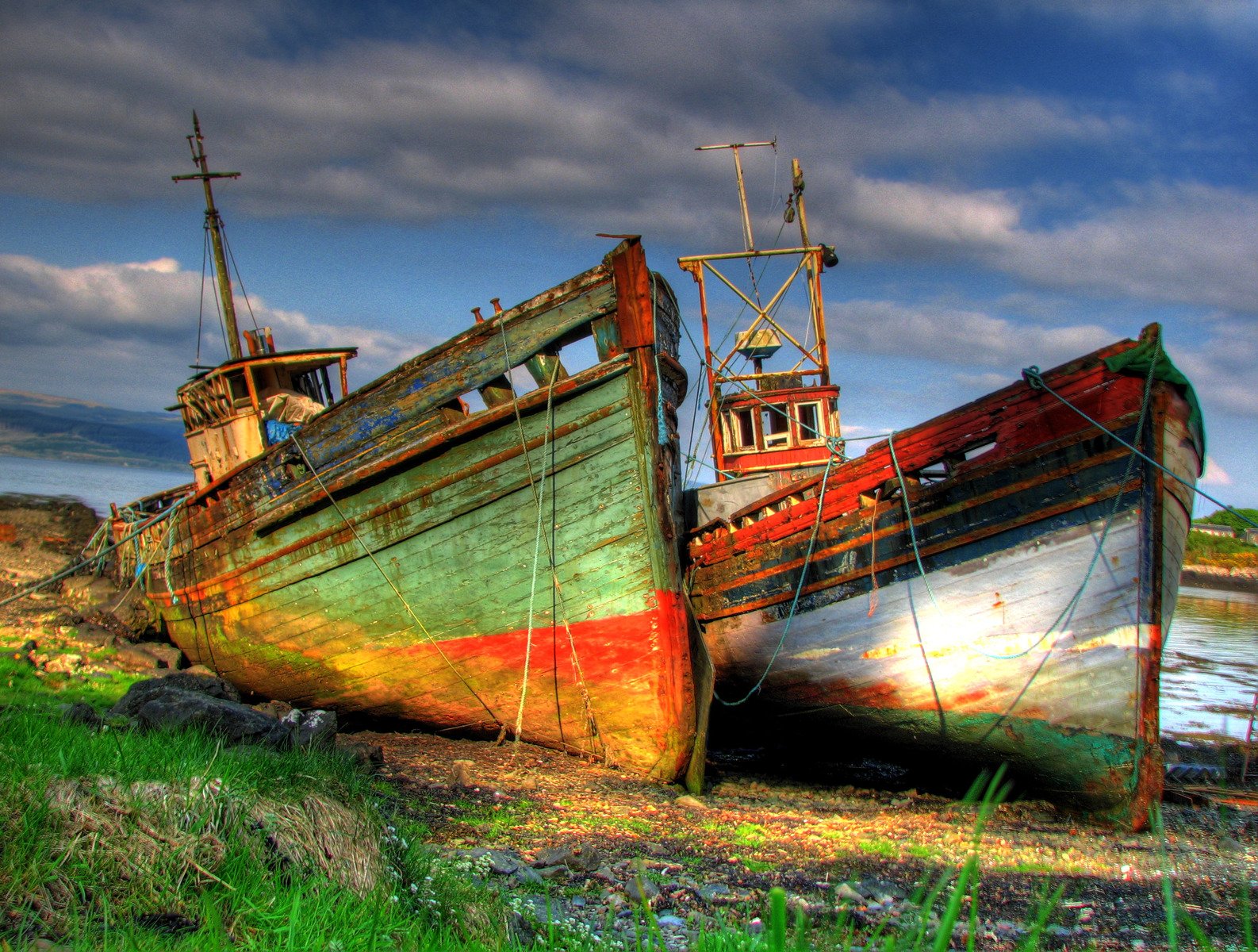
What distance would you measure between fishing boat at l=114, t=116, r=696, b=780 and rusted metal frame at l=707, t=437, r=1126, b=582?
115cm

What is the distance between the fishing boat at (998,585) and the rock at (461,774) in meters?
2.96

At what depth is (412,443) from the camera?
741 centimetres

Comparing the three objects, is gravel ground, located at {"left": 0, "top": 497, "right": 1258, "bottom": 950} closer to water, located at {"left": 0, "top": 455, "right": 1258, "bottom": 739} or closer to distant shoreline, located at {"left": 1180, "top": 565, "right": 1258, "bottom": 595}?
water, located at {"left": 0, "top": 455, "right": 1258, "bottom": 739}

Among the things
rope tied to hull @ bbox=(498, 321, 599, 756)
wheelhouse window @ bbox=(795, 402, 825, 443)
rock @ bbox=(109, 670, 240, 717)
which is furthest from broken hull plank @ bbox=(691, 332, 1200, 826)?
wheelhouse window @ bbox=(795, 402, 825, 443)

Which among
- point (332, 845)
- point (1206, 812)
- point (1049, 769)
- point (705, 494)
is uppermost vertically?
point (705, 494)

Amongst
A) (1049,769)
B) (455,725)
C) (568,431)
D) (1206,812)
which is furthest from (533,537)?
(1206,812)

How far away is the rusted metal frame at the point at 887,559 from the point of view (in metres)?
6.58

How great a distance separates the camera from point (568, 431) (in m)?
7.09

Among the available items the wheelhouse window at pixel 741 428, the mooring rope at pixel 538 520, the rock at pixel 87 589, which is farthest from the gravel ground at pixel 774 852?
the rock at pixel 87 589

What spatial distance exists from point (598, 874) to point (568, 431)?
12.3 feet

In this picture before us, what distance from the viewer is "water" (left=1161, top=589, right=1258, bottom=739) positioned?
38.7ft

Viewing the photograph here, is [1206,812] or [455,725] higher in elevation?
[455,725]

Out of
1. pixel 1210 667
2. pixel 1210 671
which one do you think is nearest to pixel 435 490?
A: pixel 1210 671

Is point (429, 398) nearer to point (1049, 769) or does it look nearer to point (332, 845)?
point (332, 845)
